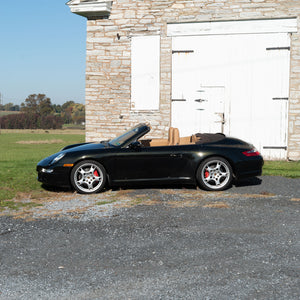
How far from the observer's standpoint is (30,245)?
446 cm

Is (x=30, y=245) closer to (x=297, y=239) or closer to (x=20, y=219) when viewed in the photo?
(x=20, y=219)

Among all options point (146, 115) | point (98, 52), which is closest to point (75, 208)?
point (146, 115)

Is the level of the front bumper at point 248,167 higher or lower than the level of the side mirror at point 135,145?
lower

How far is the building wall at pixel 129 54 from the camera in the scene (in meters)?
12.6

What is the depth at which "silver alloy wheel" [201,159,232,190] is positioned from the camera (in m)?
7.69

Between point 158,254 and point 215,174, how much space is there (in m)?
3.86

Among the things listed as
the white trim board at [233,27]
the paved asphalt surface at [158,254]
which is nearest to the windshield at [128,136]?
the paved asphalt surface at [158,254]

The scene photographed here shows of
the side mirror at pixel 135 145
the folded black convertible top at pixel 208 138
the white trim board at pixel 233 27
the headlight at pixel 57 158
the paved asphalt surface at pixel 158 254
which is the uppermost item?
the white trim board at pixel 233 27

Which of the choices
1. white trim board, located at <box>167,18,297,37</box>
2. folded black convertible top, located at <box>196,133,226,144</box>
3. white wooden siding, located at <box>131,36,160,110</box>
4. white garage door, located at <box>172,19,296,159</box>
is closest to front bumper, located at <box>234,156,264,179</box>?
folded black convertible top, located at <box>196,133,226,144</box>

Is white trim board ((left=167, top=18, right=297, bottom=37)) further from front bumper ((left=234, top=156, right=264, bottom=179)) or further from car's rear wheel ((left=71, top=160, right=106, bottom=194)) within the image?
car's rear wheel ((left=71, top=160, right=106, bottom=194))

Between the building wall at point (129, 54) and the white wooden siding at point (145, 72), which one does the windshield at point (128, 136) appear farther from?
the white wooden siding at point (145, 72)

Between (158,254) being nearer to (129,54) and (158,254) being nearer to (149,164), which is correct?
(149,164)

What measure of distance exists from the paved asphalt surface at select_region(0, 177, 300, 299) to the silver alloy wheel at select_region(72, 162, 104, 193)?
1.49m

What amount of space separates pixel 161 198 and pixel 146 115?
21.7 feet
